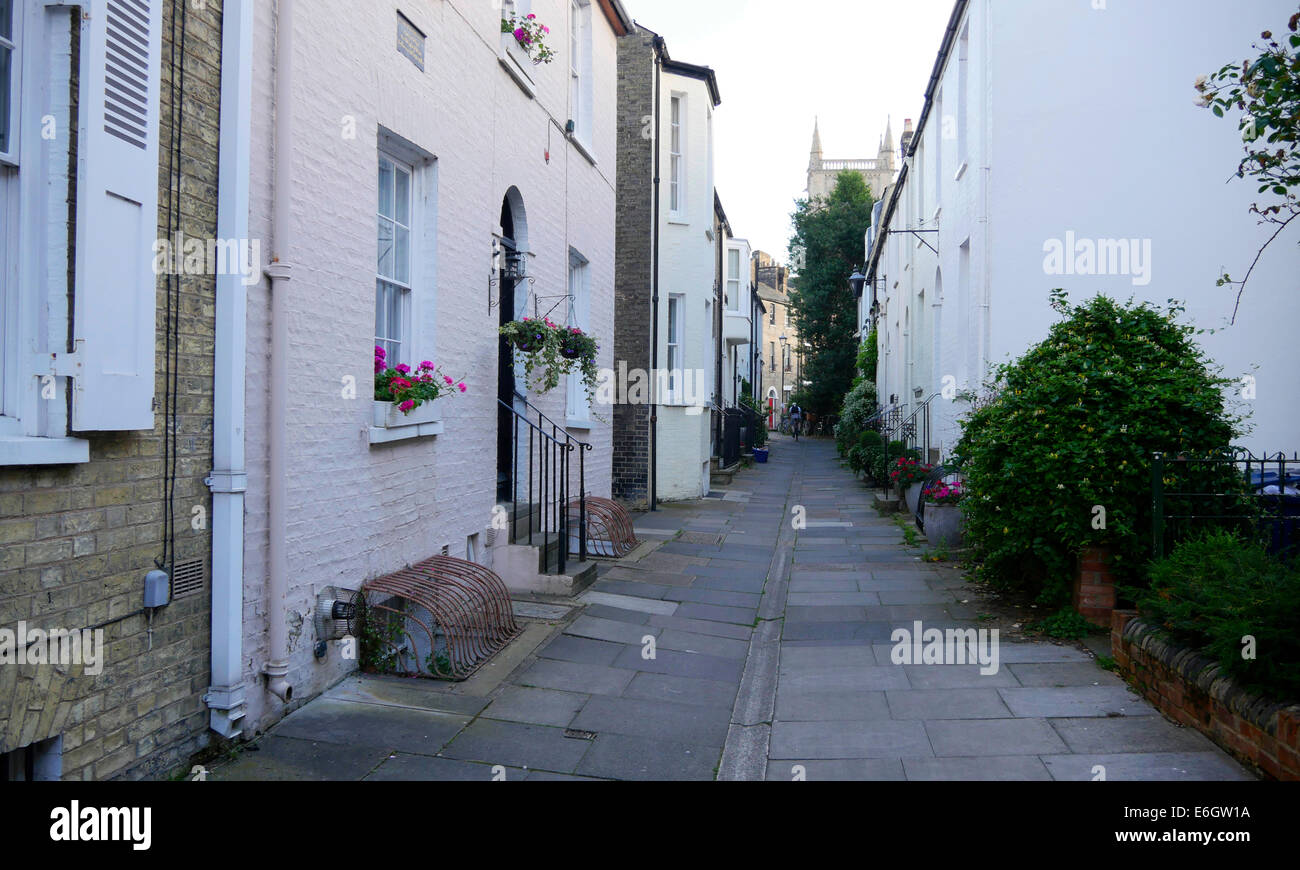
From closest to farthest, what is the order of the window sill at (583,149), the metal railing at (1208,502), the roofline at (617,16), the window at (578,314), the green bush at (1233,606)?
the green bush at (1233,606), the metal railing at (1208,502), the window sill at (583,149), the window at (578,314), the roofline at (617,16)

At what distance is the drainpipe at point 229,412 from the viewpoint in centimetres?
446

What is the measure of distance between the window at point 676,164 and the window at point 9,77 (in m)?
14.1

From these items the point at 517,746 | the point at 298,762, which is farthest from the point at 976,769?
the point at 298,762

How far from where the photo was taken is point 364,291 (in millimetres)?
6000

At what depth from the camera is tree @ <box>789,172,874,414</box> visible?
41688mm

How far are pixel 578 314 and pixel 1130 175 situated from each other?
668 centimetres

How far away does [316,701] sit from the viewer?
17.6 ft

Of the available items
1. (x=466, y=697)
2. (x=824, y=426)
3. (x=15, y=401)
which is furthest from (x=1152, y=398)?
(x=824, y=426)

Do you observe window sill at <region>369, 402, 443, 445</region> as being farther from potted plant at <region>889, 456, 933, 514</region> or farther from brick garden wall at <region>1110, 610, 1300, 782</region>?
potted plant at <region>889, 456, 933, 514</region>

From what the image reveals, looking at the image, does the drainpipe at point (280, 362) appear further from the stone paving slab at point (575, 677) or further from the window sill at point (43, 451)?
the stone paving slab at point (575, 677)

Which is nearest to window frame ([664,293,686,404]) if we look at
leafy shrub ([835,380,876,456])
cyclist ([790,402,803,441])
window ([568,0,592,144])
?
window ([568,0,592,144])

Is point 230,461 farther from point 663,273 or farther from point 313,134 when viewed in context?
point 663,273

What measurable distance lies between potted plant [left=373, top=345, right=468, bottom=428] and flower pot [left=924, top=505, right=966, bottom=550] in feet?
22.2

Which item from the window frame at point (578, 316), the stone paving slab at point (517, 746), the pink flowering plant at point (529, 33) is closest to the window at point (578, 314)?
the window frame at point (578, 316)
